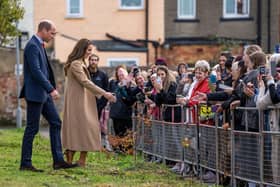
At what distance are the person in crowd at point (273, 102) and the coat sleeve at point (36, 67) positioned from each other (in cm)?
339

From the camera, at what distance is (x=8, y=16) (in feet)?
66.9

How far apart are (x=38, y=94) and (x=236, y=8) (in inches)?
982

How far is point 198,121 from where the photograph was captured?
13.5m

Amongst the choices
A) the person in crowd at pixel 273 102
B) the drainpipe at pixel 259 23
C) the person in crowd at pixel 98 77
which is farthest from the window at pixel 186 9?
the person in crowd at pixel 273 102

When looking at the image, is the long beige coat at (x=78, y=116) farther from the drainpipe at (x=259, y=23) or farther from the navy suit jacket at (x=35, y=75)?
the drainpipe at (x=259, y=23)

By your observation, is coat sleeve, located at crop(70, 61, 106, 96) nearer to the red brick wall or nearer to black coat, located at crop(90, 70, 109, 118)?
black coat, located at crop(90, 70, 109, 118)

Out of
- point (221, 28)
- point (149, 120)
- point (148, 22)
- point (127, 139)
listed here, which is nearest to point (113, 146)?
point (127, 139)

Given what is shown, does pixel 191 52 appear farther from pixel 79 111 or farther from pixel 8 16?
pixel 79 111

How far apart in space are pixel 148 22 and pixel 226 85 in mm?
20977

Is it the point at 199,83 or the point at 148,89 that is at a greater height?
the point at 199,83

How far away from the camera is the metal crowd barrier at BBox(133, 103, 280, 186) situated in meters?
11.0

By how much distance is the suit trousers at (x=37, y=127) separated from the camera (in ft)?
43.0

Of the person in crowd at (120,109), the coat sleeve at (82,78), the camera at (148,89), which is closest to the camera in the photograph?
the coat sleeve at (82,78)

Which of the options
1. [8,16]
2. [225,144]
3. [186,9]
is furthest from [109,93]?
[186,9]
